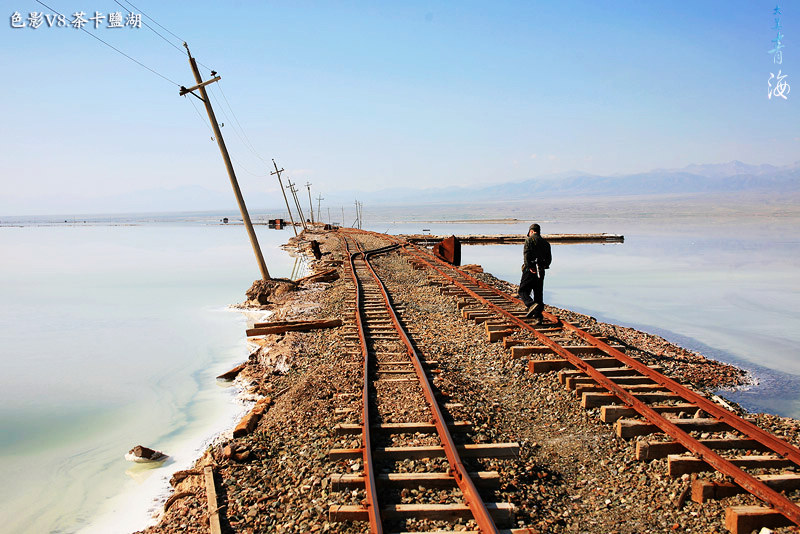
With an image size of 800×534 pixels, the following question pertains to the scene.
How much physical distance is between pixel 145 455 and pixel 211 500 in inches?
114

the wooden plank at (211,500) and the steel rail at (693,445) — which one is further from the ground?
the steel rail at (693,445)

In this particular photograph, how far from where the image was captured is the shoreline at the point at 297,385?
471 cm

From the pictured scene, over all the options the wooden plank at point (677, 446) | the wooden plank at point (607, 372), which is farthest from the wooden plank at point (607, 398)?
the wooden plank at point (677, 446)

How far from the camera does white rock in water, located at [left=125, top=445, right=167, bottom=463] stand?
7078 mm

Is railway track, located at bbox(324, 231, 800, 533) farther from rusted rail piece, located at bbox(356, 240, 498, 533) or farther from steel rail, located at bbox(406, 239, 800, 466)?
rusted rail piece, located at bbox(356, 240, 498, 533)

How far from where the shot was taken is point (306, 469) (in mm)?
5105

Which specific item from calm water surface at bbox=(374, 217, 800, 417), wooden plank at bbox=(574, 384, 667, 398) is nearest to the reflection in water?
calm water surface at bbox=(374, 217, 800, 417)

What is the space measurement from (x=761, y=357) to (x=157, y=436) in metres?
11.8

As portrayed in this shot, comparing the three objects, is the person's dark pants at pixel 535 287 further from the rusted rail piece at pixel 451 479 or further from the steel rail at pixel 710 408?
the rusted rail piece at pixel 451 479

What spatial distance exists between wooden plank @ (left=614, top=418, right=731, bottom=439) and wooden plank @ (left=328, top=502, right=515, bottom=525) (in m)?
2.07

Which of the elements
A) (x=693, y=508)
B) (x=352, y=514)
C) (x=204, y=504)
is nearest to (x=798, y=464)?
(x=693, y=508)

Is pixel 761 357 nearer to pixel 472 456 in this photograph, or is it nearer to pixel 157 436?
pixel 472 456

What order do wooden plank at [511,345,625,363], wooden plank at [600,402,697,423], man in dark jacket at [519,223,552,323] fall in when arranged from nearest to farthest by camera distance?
wooden plank at [600,402,697,423]
wooden plank at [511,345,625,363]
man in dark jacket at [519,223,552,323]

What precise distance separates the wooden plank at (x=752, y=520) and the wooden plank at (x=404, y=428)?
2434 mm
